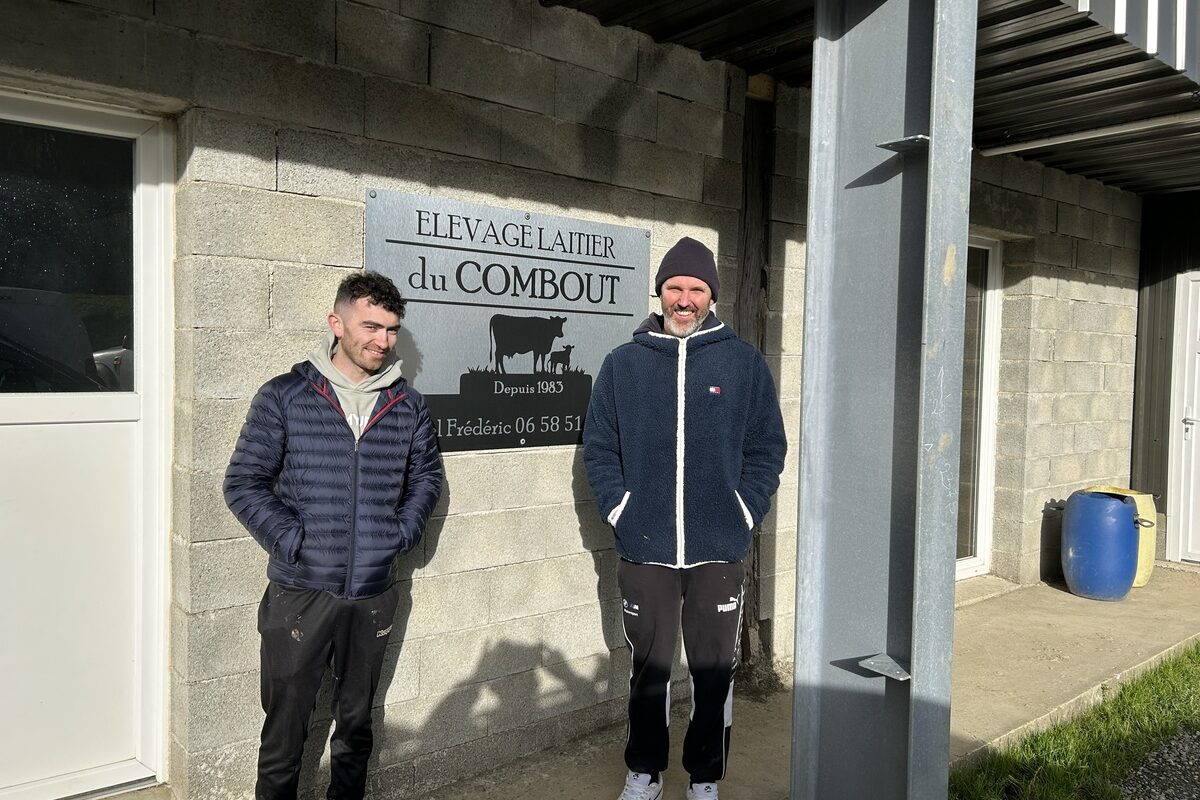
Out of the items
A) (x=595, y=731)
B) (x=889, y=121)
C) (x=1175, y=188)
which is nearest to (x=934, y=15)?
(x=889, y=121)

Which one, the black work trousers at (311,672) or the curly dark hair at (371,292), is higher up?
the curly dark hair at (371,292)

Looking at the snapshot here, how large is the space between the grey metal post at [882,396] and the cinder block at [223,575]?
66.9 inches

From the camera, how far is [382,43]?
3064 mm

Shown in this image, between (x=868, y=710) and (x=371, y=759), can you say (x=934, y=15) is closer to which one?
(x=868, y=710)

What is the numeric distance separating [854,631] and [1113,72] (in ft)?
10.2

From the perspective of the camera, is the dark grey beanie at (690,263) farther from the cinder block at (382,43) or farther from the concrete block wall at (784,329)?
the concrete block wall at (784,329)

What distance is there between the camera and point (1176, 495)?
7.03 meters

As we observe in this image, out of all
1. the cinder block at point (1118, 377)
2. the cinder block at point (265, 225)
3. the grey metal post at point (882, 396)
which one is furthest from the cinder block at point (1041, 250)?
the cinder block at point (265, 225)

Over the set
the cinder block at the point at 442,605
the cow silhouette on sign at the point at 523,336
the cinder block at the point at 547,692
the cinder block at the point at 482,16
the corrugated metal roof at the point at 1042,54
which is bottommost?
the cinder block at the point at 547,692

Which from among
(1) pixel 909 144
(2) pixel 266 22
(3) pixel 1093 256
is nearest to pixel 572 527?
(2) pixel 266 22

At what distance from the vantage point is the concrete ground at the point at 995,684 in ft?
11.0

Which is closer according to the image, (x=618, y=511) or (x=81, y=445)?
(x=81, y=445)

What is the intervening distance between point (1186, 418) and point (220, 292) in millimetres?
6989

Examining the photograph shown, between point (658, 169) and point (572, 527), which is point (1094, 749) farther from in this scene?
point (658, 169)
